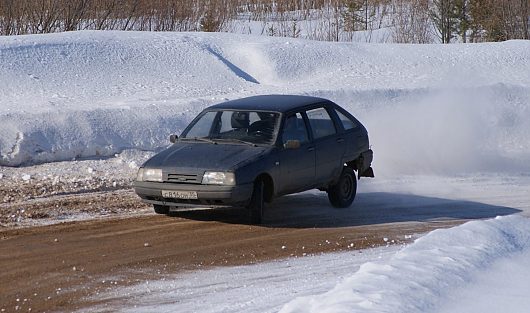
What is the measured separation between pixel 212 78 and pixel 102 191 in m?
7.67

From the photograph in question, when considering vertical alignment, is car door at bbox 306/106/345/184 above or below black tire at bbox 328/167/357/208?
above

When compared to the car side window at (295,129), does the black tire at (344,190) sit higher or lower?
lower

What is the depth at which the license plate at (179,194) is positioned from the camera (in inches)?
444

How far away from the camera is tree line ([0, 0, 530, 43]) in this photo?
2608cm

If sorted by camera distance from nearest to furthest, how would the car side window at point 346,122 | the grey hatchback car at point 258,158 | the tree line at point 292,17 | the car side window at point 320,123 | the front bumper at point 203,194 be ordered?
the front bumper at point 203,194
the grey hatchback car at point 258,158
the car side window at point 320,123
the car side window at point 346,122
the tree line at point 292,17

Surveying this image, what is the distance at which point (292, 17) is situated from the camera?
1388 inches

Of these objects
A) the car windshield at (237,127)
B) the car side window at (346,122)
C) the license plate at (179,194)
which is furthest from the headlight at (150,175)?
the car side window at (346,122)

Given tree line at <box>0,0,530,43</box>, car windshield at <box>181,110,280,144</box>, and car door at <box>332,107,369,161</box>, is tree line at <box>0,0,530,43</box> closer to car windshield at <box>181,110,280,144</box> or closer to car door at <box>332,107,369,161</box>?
car windshield at <box>181,110,280,144</box>

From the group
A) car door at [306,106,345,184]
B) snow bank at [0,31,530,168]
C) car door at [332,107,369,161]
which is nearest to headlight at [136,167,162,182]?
car door at [306,106,345,184]

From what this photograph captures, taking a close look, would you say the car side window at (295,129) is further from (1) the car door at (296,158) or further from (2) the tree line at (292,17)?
(2) the tree line at (292,17)

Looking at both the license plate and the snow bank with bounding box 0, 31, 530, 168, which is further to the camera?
the snow bank with bounding box 0, 31, 530, 168

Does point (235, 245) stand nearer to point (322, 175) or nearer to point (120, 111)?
point (322, 175)

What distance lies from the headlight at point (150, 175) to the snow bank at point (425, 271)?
3.27 meters

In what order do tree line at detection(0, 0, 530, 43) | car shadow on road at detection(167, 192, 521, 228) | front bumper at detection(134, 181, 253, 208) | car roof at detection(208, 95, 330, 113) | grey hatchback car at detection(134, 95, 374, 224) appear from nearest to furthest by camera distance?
front bumper at detection(134, 181, 253, 208), grey hatchback car at detection(134, 95, 374, 224), car shadow on road at detection(167, 192, 521, 228), car roof at detection(208, 95, 330, 113), tree line at detection(0, 0, 530, 43)
